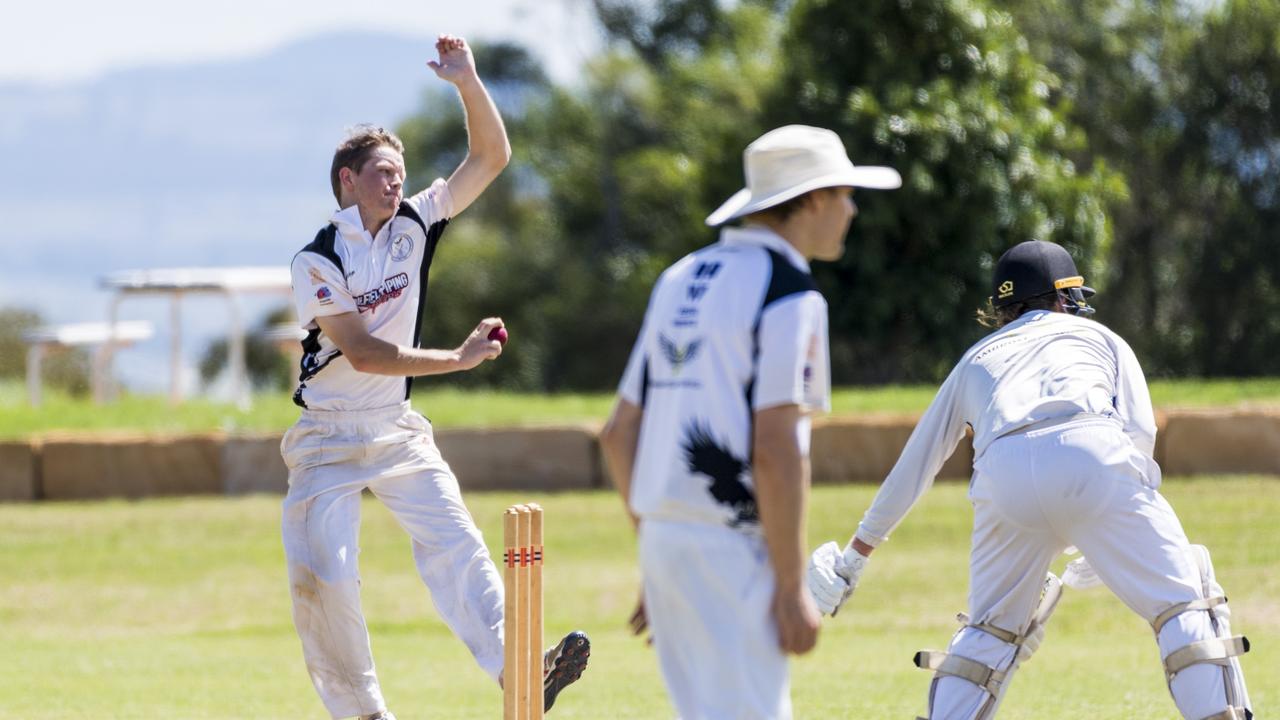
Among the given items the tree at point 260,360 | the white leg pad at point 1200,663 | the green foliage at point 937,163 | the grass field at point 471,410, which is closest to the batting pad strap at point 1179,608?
the white leg pad at point 1200,663

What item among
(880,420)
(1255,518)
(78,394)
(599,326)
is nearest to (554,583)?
(880,420)

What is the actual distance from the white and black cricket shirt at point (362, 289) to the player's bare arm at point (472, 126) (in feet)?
0.45

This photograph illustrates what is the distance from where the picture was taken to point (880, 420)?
14336 millimetres

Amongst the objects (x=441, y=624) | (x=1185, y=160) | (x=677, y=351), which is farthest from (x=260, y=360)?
(x=677, y=351)

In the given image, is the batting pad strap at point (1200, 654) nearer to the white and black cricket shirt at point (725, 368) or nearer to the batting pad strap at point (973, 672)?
the batting pad strap at point (973, 672)

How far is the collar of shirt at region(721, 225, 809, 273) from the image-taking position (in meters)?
4.35

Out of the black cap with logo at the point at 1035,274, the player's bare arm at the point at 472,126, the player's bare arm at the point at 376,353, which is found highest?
the player's bare arm at the point at 472,126

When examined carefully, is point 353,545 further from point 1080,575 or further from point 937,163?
point 937,163

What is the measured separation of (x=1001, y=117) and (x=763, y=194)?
45.6 ft

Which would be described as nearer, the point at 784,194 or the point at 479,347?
the point at 784,194

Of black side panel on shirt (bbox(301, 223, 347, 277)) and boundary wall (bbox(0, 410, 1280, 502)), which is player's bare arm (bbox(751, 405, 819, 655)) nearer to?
black side panel on shirt (bbox(301, 223, 347, 277))

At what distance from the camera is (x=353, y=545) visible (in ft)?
21.5

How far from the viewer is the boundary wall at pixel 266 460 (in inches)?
567

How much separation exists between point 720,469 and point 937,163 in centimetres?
1387
